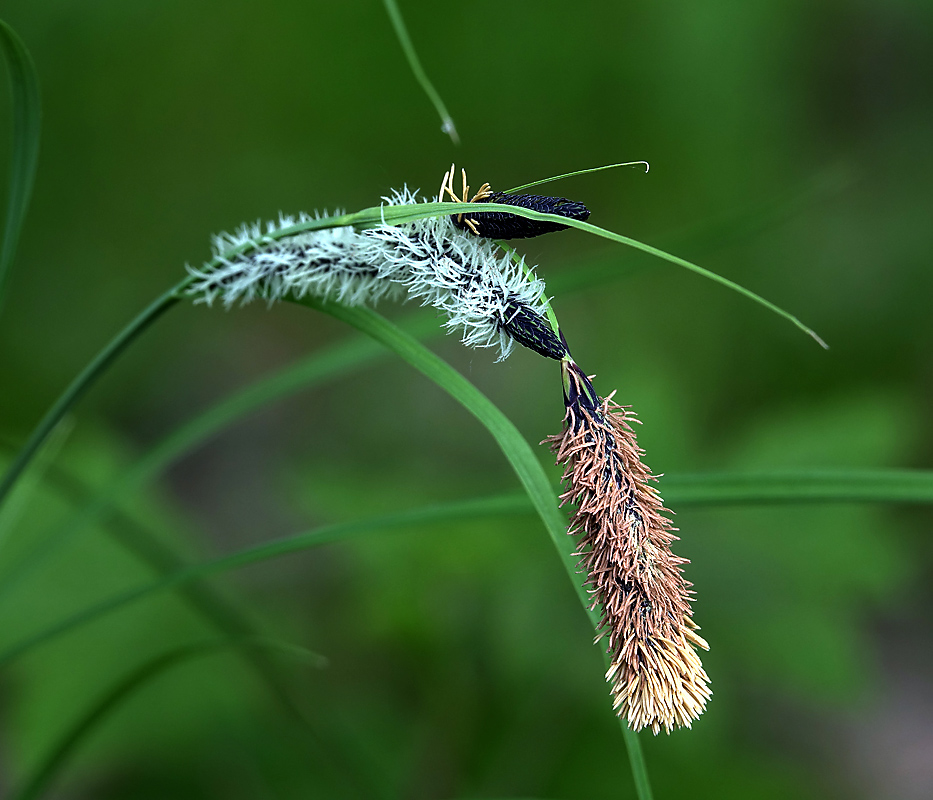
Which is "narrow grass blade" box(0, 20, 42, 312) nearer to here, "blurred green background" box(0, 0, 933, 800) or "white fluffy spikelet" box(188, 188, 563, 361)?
"white fluffy spikelet" box(188, 188, 563, 361)

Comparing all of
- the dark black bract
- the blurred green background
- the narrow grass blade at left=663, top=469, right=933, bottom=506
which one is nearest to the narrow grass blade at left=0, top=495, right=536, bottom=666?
the narrow grass blade at left=663, top=469, right=933, bottom=506

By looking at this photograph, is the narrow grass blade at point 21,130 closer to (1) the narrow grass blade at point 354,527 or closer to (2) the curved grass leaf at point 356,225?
(2) the curved grass leaf at point 356,225

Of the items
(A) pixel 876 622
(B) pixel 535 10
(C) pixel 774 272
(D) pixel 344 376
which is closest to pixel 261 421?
(D) pixel 344 376

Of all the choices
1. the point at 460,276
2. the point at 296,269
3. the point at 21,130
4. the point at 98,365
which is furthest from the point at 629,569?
the point at 21,130

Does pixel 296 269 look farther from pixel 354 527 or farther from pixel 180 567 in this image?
pixel 180 567

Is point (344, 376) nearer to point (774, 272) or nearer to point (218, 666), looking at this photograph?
point (218, 666)

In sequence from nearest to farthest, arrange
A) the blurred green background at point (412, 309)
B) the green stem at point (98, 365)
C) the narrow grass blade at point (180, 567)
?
the green stem at point (98, 365)
the narrow grass blade at point (180, 567)
the blurred green background at point (412, 309)

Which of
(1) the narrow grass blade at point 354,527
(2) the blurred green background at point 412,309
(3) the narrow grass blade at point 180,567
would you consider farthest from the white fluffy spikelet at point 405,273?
(2) the blurred green background at point 412,309
